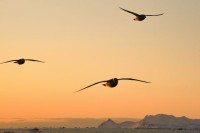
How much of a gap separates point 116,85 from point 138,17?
13.2 meters

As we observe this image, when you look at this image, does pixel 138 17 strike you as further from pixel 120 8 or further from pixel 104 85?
pixel 120 8

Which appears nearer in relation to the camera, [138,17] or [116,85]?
[116,85]

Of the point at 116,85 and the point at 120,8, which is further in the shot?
the point at 116,85

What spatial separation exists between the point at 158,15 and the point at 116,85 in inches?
458

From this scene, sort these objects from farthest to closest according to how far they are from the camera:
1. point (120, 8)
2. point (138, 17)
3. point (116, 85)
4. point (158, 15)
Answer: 1. point (138, 17)
2. point (116, 85)
3. point (158, 15)
4. point (120, 8)

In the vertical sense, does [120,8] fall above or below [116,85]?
above

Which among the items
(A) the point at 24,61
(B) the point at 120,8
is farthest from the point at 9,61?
(B) the point at 120,8

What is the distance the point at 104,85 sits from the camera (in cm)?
6819

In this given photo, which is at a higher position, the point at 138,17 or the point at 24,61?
the point at 138,17

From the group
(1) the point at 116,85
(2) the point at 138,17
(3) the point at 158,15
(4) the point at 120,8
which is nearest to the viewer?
(4) the point at 120,8

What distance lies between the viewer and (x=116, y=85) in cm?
6744

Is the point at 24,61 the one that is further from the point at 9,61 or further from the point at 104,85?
the point at 104,85

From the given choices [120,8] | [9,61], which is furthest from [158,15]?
[9,61]

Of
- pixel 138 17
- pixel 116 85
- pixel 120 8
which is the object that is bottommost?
pixel 116 85
